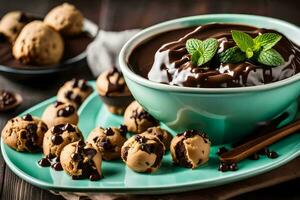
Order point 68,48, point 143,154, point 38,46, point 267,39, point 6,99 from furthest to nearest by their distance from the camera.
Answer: point 68,48 → point 38,46 → point 6,99 → point 267,39 → point 143,154

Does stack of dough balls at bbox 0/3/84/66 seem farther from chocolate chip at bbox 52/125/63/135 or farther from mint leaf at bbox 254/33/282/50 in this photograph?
mint leaf at bbox 254/33/282/50

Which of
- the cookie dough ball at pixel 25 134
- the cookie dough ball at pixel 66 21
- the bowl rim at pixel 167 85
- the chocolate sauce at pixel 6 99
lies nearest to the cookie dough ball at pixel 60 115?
the cookie dough ball at pixel 25 134

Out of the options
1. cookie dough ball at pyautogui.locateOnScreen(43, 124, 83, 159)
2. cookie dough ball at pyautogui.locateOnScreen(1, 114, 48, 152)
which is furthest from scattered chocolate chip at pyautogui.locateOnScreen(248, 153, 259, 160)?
cookie dough ball at pyautogui.locateOnScreen(1, 114, 48, 152)

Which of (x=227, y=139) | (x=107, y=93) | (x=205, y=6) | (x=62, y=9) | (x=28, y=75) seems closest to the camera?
(x=227, y=139)

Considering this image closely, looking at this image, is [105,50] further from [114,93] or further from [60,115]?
[60,115]

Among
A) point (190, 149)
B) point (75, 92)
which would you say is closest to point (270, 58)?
point (190, 149)

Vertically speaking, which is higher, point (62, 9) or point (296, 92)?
point (296, 92)

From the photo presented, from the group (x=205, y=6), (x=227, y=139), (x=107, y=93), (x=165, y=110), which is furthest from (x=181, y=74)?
(x=205, y=6)

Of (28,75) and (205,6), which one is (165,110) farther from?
(205,6)
